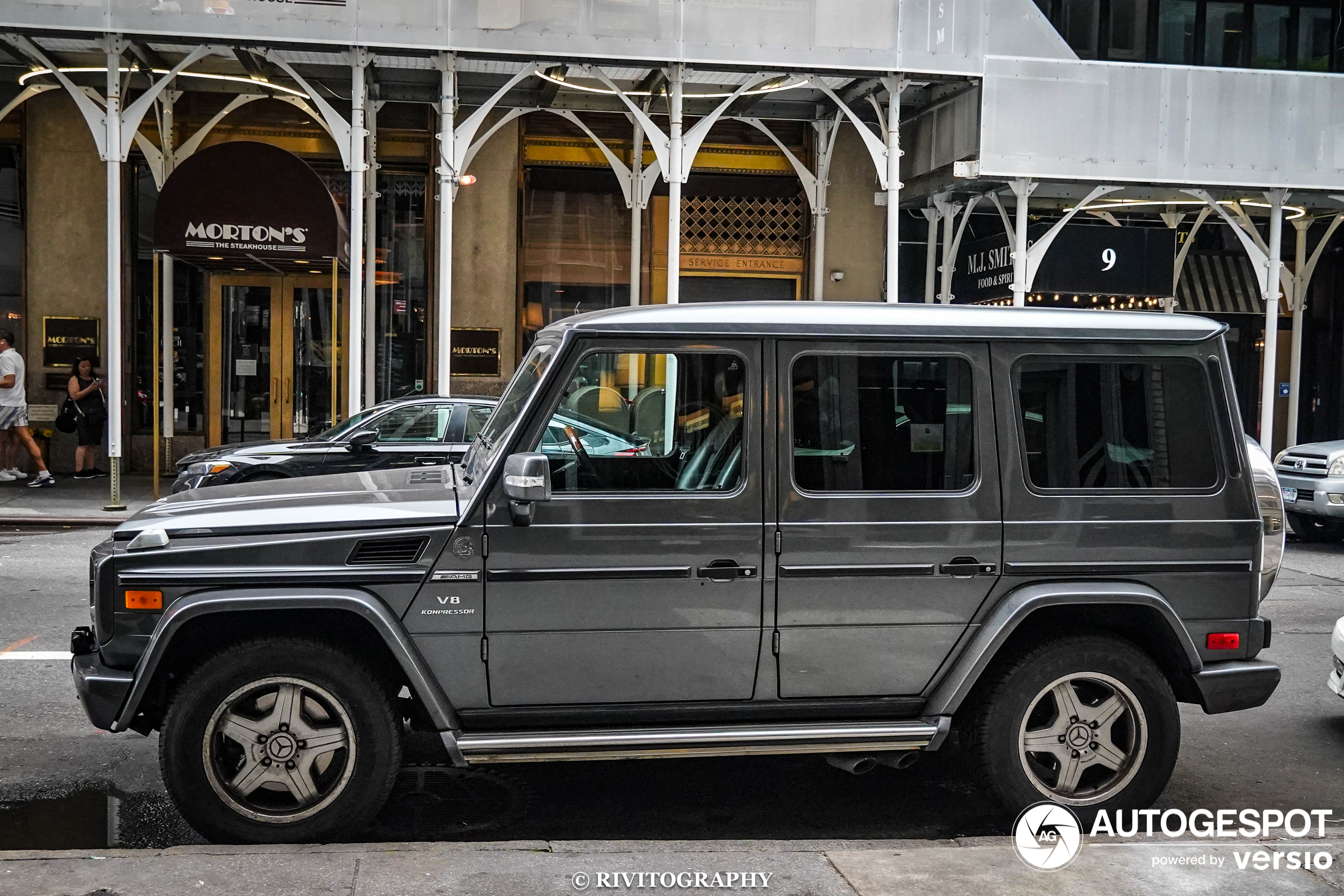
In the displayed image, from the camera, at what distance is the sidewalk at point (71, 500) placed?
43.2 feet

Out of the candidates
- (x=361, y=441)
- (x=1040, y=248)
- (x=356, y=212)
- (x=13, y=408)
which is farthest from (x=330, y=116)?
(x=1040, y=248)

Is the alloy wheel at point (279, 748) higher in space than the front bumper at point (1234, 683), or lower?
lower

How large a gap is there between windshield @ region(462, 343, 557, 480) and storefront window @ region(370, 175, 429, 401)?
42.7ft

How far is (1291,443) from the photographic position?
61.6ft

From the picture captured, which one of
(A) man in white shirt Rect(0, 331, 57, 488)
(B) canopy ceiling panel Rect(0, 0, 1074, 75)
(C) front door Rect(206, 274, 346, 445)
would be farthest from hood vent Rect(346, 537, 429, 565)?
(C) front door Rect(206, 274, 346, 445)

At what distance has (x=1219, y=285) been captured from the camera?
2036cm

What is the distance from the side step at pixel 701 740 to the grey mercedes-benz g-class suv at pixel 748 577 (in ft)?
0.04

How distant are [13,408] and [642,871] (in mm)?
14659

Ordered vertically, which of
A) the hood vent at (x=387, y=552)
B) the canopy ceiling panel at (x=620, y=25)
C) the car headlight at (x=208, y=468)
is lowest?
the car headlight at (x=208, y=468)

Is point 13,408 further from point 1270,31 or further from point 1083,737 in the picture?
point 1270,31

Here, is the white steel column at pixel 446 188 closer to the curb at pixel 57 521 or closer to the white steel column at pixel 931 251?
the curb at pixel 57 521

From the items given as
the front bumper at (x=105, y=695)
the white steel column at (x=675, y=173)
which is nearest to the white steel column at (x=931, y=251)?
the white steel column at (x=675, y=173)

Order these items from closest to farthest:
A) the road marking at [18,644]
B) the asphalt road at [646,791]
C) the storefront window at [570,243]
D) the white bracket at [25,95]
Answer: the asphalt road at [646,791]
the road marking at [18,644]
the white bracket at [25,95]
the storefront window at [570,243]

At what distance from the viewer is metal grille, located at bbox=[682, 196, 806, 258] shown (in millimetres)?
18344
